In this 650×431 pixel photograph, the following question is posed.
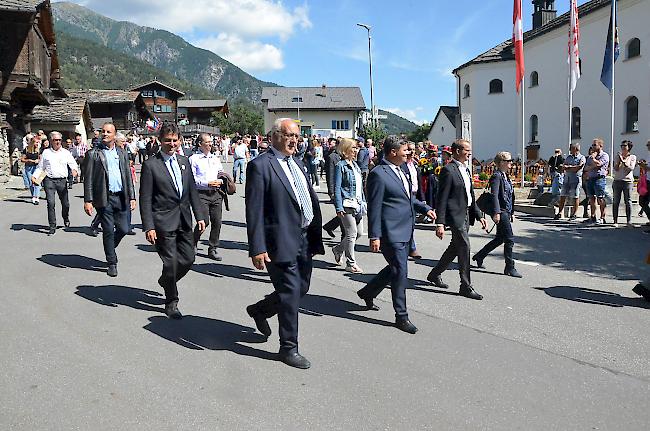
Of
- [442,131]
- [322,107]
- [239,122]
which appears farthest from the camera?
[239,122]

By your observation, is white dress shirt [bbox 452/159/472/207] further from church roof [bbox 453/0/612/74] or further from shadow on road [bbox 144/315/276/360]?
church roof [bbox 453/0/612/74]

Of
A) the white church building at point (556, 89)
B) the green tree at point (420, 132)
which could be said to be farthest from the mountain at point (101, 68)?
the white church building at point (556, 89)

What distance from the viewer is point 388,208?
18.5 ft

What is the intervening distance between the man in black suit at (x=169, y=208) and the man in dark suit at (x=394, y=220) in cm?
186

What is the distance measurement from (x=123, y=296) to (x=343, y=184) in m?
3.10

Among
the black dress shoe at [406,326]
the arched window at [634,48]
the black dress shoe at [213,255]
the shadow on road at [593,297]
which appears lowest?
the shadow on road at [593,297]

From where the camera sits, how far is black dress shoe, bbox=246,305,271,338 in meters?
5.09

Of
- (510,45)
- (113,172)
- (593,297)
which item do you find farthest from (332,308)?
(510,45)

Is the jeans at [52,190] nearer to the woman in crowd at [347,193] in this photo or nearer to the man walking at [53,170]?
the man walking at [53,170]

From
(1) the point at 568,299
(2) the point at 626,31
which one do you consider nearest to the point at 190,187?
(1) the point at 568,299

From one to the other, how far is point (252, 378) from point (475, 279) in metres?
4.24

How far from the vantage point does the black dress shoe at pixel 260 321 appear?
509 cm

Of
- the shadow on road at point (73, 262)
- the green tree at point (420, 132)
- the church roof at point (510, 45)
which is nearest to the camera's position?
the shadow on road at point (73, 262)

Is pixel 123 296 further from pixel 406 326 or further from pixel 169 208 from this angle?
pixel 406 326
